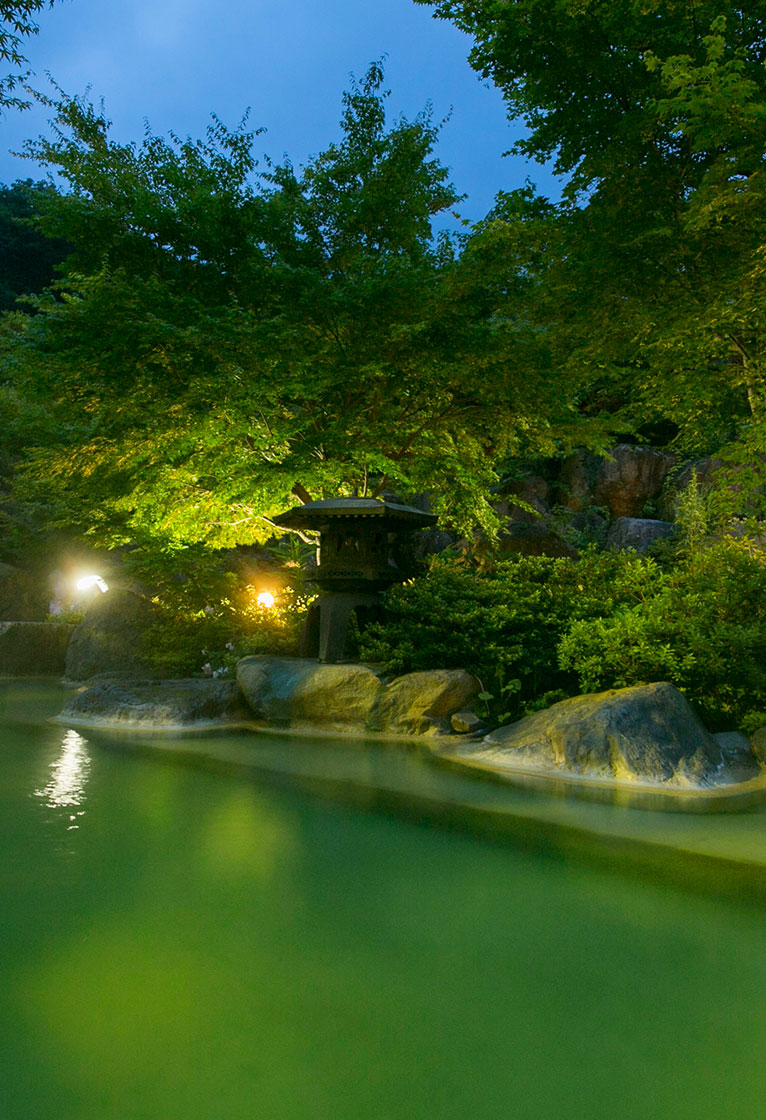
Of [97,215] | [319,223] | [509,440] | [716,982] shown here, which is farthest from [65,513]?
[716,982]

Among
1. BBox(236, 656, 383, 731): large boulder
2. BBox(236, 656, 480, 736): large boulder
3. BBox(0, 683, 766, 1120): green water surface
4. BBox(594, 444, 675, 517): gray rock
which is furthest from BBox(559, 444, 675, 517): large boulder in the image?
BBox(0, 683, 766, 1120): green water surface

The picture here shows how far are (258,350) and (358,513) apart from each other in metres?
2.71

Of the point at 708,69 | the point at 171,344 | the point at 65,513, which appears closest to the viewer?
the point at 708,69

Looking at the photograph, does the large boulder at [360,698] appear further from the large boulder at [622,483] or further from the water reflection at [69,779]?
the large boulder at [622,483]

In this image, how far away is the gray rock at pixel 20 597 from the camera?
776 inches

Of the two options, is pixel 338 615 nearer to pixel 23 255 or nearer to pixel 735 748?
pixel 735 748

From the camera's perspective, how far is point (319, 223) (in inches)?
510

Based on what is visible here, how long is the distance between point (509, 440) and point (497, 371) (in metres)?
1.74

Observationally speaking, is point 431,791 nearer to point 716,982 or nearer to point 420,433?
point 716,982

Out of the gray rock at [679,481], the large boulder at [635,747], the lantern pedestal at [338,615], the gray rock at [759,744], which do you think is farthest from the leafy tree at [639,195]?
the gray rock at [679,481]

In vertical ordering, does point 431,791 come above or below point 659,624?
below

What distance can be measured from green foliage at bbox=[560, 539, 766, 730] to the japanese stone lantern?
114 inches

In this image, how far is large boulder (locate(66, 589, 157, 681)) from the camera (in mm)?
13164

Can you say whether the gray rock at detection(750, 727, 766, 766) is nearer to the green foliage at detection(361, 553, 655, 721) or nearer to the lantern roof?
the green foliage at detection(361, 553, 655, 721)
